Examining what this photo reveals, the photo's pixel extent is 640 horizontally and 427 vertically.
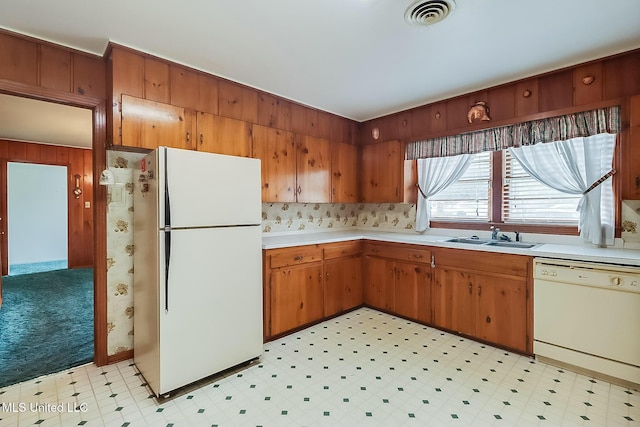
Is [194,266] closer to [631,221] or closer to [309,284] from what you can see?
[309,284]

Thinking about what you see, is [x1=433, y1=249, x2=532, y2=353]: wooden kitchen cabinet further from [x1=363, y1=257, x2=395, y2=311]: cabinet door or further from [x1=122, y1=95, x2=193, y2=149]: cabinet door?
[x1=122, y1=95, x2=193, y2=149]: cabinet door

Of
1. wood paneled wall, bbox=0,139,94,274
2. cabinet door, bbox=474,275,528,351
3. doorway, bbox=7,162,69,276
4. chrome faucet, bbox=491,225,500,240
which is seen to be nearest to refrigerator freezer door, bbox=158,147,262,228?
cabinet door, bbox=474,275,528,351

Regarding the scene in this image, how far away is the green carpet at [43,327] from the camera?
2.47 m

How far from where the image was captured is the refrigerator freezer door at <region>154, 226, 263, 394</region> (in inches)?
80.0

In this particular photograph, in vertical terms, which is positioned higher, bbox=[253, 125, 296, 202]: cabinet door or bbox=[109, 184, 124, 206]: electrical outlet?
bbox=[253, 125, 296, 202]: cabinet door

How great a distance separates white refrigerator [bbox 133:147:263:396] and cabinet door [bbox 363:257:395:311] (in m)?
1.62

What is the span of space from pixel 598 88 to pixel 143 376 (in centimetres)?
414

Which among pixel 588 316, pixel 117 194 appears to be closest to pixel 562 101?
pixel 588 316

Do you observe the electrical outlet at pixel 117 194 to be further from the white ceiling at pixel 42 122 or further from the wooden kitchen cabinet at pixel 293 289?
the white ceiling at pixel 42 122

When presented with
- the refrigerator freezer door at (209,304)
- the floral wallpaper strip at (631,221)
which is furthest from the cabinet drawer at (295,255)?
the floral wallpaper strip at (631,221)

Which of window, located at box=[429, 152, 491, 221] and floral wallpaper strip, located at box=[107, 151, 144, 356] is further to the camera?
window, located at box=[429, 152, 491, 221]

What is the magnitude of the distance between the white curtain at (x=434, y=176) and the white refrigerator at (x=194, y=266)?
2170 mm

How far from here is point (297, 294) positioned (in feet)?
10.1

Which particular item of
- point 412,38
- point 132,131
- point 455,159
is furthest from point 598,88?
point 132,131
